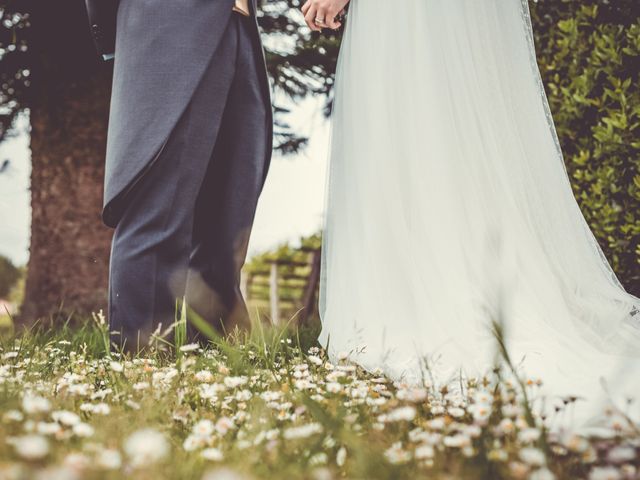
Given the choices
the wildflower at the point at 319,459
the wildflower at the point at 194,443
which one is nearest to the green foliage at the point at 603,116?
the wildflower at the point at 319,459

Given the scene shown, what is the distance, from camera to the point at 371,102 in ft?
7.43

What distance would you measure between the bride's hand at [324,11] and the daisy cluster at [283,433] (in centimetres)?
138

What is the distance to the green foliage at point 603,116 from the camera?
2.87m

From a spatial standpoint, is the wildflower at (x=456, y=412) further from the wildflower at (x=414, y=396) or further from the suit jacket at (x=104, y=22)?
the suit jacket at (x=104, y=22)

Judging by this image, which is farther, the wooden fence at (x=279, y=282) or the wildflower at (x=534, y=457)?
the wooden fence at (x=279, y=282)

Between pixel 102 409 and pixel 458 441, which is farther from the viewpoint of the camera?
pixel 102 409

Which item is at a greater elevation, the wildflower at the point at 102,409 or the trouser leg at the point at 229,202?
the trouser leg at the point at 229,202

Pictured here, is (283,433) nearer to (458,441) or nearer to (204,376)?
(458,441)

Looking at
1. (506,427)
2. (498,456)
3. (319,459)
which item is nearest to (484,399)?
(506,427)

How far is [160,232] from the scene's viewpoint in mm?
2207

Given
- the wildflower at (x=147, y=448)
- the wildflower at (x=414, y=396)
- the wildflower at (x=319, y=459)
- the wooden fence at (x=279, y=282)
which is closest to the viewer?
the wildflower at (x=147, y=448)

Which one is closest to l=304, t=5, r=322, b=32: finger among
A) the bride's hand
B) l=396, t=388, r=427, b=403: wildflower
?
the bride's hand

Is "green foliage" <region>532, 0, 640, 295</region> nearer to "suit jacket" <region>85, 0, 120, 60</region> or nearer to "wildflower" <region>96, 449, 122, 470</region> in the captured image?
"suit jacket" <region>85, 0, 120, 60</region>

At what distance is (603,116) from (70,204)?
153 inches
